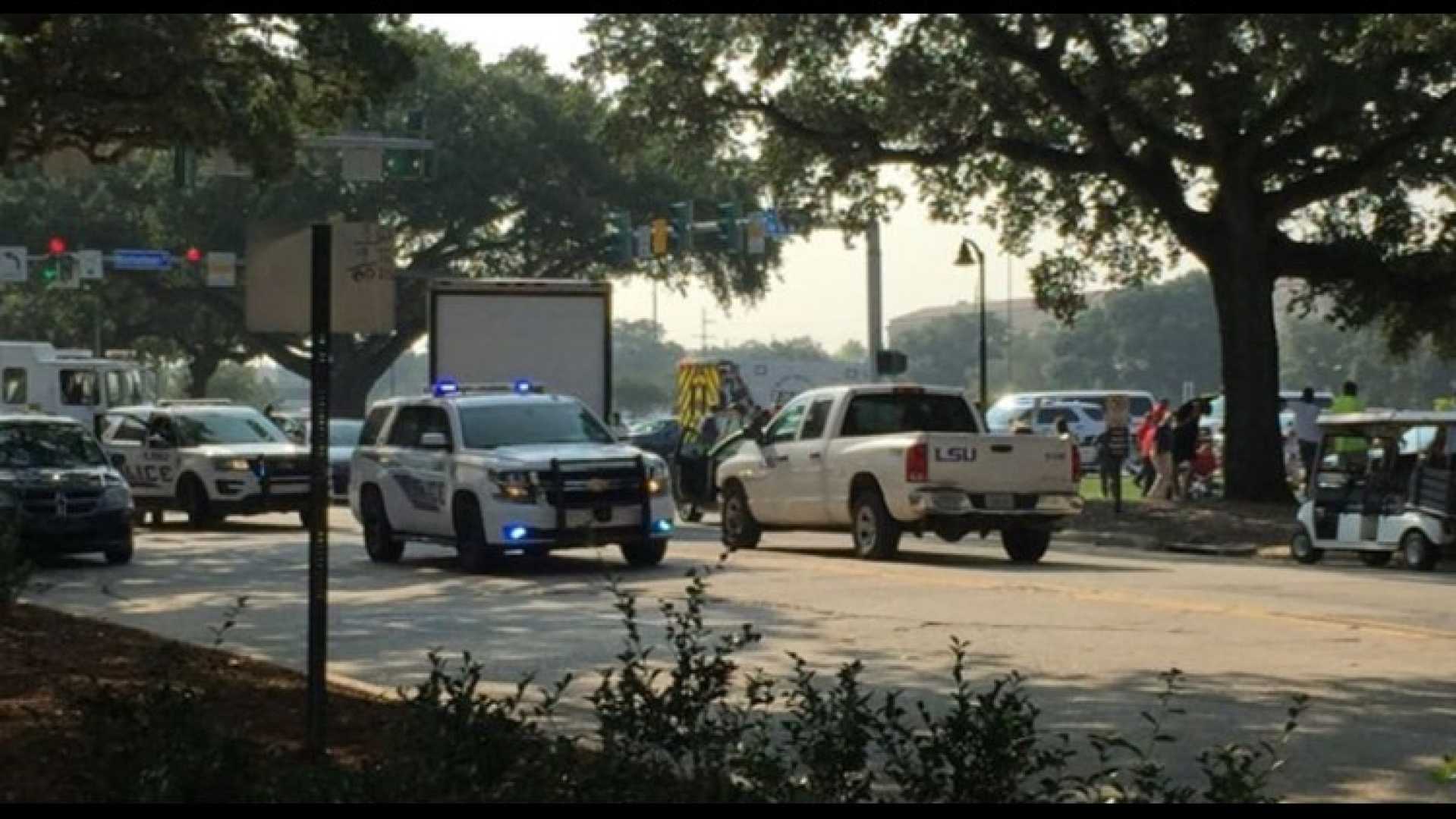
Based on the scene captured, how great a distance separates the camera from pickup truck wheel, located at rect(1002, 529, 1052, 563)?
25297 mm

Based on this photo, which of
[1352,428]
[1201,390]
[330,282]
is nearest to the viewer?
[330,282]

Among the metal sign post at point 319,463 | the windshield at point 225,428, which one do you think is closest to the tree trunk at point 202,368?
the windshield at point 225,428

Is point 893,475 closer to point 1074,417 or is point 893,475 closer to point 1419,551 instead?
point 1419,551

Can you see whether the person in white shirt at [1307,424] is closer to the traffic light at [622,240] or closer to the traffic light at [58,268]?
the traffic light at [622,240]

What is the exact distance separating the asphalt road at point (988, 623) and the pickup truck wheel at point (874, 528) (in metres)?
0.25

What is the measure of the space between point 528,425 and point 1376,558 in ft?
31.4

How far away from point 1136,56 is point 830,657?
21.5m

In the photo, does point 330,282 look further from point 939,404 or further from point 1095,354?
point 1095,354

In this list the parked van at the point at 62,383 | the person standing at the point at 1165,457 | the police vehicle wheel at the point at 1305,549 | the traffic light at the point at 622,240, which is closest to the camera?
the police vehicle wheel at the point at 1305,549

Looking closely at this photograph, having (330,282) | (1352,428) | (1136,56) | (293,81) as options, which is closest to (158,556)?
(293,81)

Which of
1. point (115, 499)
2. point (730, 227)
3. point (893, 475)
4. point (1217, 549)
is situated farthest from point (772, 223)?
point (115, 499)

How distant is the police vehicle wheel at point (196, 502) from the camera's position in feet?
110

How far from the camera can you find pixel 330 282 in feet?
31.1

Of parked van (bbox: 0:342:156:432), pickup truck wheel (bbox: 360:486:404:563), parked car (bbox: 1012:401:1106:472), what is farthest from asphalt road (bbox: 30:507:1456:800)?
parked car (bbox: 1012:401:1106:472)
